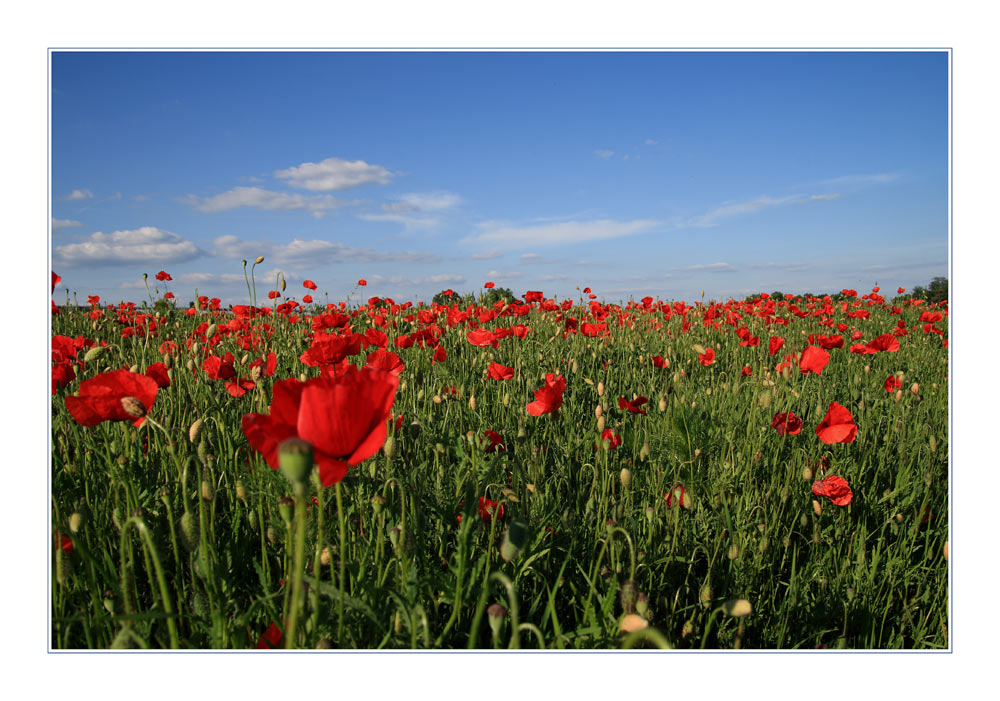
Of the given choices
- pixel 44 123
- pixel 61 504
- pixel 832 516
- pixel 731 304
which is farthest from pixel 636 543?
pixel 731 304

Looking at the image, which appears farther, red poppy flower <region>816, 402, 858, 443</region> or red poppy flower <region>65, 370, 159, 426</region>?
red poppy flower <region>816, 402, 858, 443</region>

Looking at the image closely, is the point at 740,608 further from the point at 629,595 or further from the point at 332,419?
the point at 332,419

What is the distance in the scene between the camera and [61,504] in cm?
155

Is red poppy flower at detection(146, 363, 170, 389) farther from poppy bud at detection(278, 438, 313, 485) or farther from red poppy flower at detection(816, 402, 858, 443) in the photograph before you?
red poppy flower at detection(816, 402, 858, 443)

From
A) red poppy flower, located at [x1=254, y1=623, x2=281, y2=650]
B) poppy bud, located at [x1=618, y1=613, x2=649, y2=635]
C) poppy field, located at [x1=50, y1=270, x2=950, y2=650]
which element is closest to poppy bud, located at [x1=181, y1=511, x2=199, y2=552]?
poppy field, located at [x1=50, y1=270, x2=950, y2=650]

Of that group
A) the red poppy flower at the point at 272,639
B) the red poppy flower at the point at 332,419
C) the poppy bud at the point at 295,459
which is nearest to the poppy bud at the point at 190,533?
the red poppy flower at the point at 272,639

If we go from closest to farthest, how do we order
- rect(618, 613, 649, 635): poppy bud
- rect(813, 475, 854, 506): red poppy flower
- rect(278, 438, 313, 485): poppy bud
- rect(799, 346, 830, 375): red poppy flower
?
rect(278, 438, 313, 485): poppy bud
rect(618, 613, 649, 635): poppy bud
rect(813, 475, 854, 506): red poppy flower
rect(799, 346, 830, 375): red poppy flower

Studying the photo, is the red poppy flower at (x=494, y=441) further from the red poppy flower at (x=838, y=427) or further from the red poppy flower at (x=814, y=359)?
the red poppy flower at (x=814, y=359)

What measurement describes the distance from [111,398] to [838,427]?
218 cm

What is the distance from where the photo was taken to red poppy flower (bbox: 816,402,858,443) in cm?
181

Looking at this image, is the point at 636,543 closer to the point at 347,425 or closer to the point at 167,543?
the point at 347,425

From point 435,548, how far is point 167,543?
814 millimetres

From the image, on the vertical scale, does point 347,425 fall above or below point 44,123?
below

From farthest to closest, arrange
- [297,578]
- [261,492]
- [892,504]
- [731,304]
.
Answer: [731,304] → [892,504] → [261,492] → [297,578]
